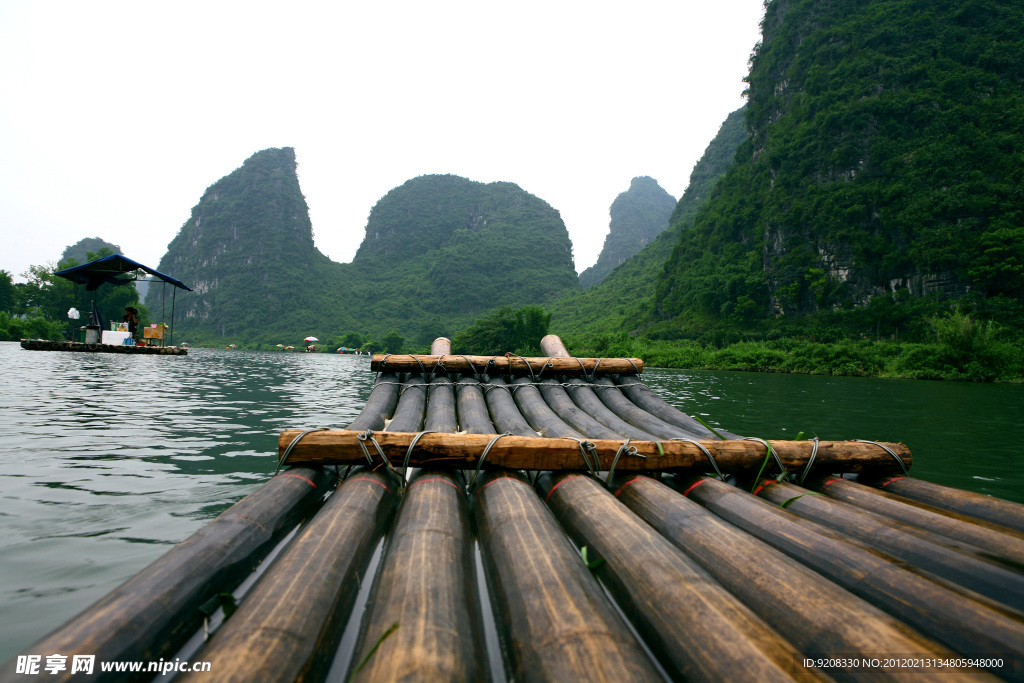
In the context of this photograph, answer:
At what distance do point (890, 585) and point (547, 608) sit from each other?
1.30m

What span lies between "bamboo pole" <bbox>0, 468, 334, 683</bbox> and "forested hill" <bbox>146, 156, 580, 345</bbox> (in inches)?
3420

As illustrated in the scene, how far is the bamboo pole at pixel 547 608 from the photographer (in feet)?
4.22

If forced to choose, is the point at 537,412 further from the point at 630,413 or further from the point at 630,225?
the point at 630,225

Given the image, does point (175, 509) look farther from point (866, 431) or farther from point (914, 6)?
point (914, 6)

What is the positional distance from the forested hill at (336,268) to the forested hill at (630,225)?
2711 cm

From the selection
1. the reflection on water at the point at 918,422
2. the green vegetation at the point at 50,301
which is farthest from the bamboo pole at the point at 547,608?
the green vegetation at the point at 50,301

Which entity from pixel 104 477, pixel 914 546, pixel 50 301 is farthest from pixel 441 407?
pixel 50 301

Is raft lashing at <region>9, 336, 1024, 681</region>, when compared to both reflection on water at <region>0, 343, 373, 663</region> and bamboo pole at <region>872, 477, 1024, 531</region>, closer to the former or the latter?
bamboo pole at <region>872, 477, 1024, 531</region>

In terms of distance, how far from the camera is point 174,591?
158 centimetres

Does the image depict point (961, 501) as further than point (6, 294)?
No

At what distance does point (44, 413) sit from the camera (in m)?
6.47

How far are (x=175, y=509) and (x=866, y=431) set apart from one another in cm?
947

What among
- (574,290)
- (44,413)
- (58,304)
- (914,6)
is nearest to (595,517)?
(44,413)

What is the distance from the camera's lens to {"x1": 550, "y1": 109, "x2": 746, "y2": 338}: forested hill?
6519 cm
